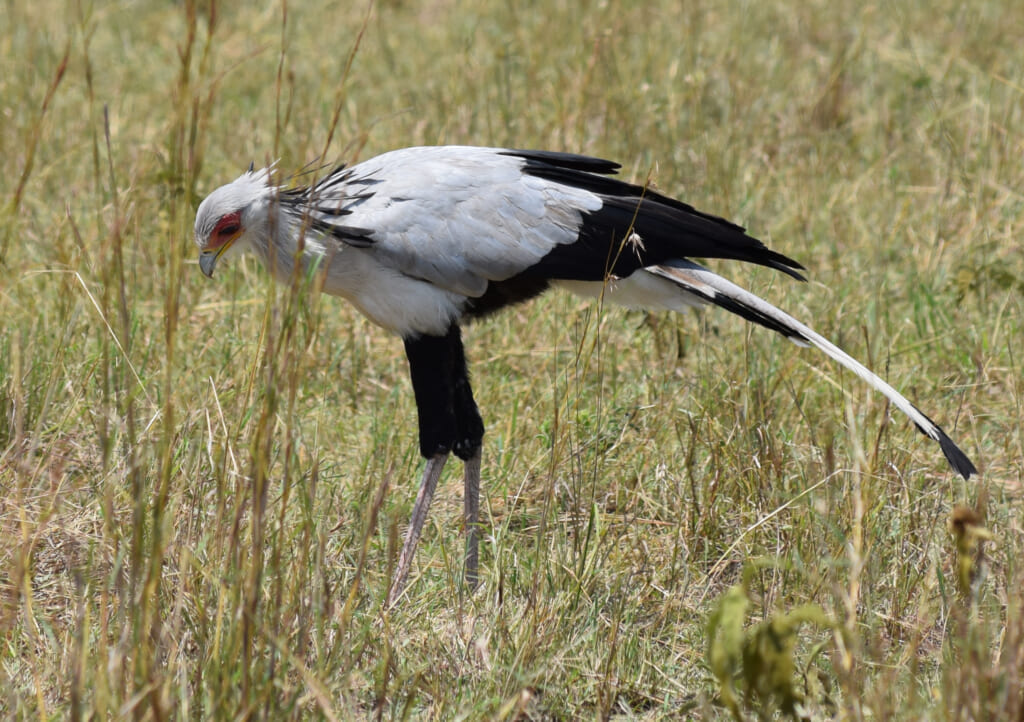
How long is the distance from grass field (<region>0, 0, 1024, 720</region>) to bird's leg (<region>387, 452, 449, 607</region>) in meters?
0.06

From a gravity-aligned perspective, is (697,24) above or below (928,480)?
above

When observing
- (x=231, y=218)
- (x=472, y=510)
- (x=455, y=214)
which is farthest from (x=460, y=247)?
(x=472, y=510)

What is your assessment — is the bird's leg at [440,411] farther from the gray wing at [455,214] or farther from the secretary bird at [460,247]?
the gray wing at [455,214]

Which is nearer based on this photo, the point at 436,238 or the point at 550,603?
the point at 550,603

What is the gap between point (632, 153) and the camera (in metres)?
5.32

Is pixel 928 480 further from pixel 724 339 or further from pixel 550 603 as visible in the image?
pixel 550 603

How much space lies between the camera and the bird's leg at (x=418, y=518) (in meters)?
3.21

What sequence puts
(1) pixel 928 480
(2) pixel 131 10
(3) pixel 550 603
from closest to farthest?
1. (3) pixel 550 603
2. (1) pixel 928 480
3. (2) pixel 131 10

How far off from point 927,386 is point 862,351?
27 cm

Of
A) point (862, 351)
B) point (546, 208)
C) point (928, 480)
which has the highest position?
point (546, 208)

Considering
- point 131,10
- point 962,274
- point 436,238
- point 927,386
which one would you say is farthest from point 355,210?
point 131,10

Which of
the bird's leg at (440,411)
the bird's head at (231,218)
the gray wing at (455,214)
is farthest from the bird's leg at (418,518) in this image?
the bird's head at (231,218)

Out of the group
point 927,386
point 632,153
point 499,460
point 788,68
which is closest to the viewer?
point 499,460

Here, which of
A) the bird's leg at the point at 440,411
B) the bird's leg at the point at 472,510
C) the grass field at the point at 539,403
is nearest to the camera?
the grass field at the point at 539,403
